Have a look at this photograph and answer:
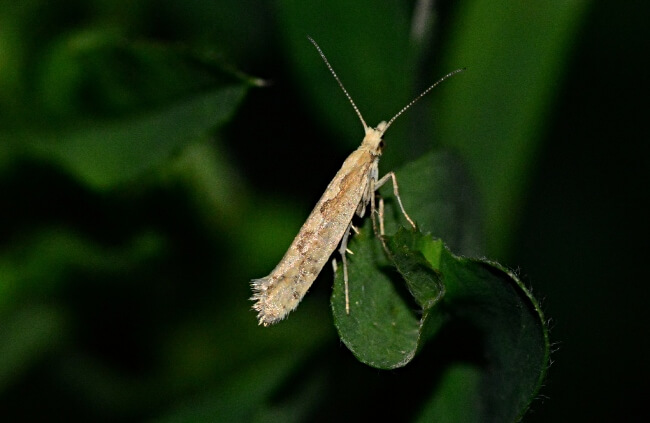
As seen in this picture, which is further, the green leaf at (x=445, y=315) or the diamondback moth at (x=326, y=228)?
the diamondback moth at (x=326, y=228)

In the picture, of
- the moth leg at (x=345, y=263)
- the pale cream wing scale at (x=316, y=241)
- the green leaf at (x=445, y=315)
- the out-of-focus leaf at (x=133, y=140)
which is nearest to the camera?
the green leaf at (x=445, y=315)

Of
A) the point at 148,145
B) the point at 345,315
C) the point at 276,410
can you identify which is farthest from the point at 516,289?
the point at 148,145

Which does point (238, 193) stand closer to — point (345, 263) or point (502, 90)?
point (345, 263)

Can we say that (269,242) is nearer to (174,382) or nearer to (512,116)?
(174,382)

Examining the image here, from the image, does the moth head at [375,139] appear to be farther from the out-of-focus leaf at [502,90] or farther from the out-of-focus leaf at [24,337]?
the out-of-focus leaf at [24,337]

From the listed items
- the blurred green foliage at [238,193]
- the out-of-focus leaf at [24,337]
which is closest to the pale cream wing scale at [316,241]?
the blurred green foliage at [238,193]

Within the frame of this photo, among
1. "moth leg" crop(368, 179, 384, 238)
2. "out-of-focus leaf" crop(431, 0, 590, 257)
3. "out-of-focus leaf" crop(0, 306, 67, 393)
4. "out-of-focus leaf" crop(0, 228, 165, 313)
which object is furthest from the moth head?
"out-of-focus leaf" crop(0, 306, 67, 393)

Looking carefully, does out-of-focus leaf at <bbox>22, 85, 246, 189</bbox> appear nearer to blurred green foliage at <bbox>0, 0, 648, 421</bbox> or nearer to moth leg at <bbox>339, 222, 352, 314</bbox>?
blurred green foliage at <bbox>0, 0, 648, 421</bbox>
